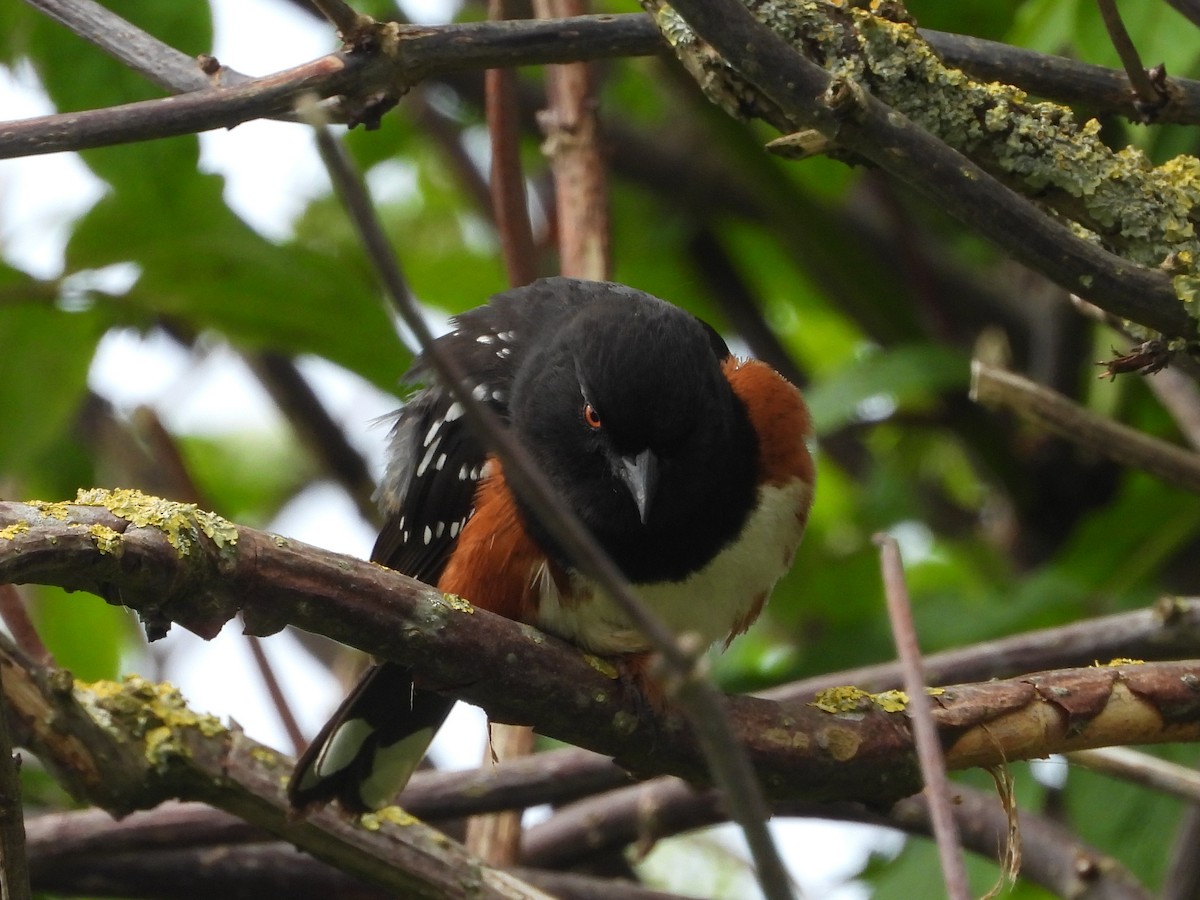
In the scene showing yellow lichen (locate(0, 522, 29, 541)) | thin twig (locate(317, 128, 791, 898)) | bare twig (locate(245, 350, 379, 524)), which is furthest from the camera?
bare twig (locate(245, 350, 379, 524))

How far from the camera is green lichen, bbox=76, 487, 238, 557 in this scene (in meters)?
1.59

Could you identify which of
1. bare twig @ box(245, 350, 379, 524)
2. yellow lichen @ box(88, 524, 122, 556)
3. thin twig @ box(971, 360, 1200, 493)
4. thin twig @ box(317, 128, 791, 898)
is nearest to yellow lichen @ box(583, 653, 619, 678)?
yellow lichen @ box(88, 524, 122, 556)

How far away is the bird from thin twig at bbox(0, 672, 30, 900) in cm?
88

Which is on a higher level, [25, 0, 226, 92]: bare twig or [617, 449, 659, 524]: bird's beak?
[25, 0, 226, 92]: bare twig

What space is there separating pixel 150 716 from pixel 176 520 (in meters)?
0.91

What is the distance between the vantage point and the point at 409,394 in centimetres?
309

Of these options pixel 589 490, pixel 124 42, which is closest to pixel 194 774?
pixel 589 490

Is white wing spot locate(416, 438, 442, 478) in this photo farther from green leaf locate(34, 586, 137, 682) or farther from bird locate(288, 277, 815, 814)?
green leaf locate(34, 586, 137, 682)

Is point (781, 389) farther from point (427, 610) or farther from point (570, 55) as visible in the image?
point (427, 610)

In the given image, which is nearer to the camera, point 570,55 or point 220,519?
point 220,519

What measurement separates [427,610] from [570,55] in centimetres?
77

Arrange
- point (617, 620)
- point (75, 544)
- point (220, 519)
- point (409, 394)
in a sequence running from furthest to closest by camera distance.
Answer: point (409, 394)
point (617, 620)
point (220, 519)
point (75, 544)

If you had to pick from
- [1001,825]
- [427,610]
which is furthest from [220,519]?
[1001,825]

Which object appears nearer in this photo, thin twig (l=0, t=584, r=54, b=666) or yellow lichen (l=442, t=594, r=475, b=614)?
yellow lichen (l=442, t=594, r=475, b=614)
